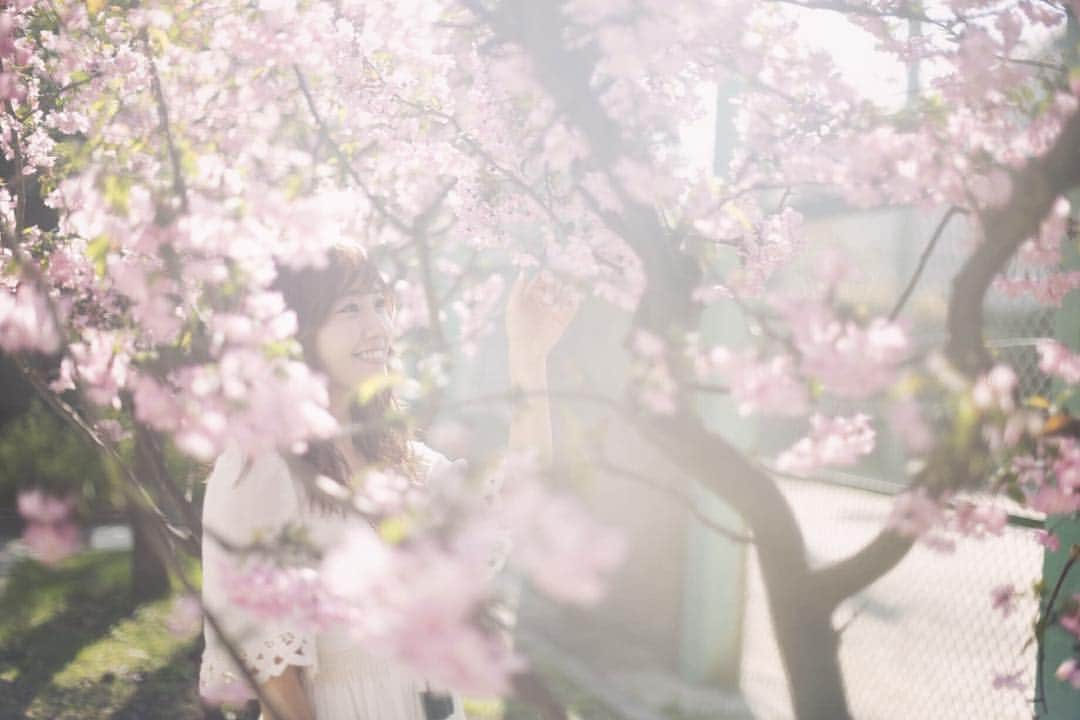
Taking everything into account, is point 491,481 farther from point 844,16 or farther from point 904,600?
point 904,600

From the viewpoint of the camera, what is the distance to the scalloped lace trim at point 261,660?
82.6 inches

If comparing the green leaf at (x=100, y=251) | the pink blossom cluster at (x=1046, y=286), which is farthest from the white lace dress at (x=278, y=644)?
the pink blossom cluster at (x=1046, y=286)

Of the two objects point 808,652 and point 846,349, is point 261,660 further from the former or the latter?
point 846,349

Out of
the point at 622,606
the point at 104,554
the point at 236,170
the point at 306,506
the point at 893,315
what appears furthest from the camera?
the point at 104,554

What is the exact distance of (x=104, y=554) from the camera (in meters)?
7.21

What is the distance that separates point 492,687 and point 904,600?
343 cm

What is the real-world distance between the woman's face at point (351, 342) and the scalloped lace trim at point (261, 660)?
0.55m

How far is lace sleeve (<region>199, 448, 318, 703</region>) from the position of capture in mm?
2100

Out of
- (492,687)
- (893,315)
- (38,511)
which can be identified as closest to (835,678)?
(893,315)

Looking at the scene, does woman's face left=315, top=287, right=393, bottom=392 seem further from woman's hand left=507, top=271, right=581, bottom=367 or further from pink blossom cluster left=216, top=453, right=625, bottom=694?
pink blossom cluster left=216, top=453, right=625, bottom=694

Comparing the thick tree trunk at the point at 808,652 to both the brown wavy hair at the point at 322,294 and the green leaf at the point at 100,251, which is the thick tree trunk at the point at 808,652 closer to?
the brown wavy hair at the point at 322,294

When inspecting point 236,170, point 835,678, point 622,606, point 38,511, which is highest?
point 236,170

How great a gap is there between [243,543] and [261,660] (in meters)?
0.23

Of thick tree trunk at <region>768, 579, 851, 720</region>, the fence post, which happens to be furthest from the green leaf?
the fence post
